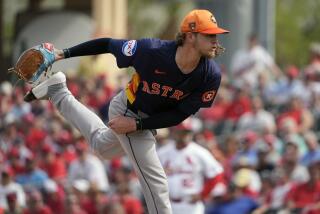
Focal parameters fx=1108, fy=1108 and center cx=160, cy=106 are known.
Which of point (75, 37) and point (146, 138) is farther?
point (75, 37)

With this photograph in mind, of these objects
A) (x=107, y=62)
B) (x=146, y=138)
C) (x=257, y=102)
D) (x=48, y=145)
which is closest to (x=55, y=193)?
(x=48, y=145)

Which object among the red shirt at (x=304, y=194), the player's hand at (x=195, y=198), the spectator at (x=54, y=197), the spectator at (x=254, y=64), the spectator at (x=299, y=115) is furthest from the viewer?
the spectator at (x=254, y=64)

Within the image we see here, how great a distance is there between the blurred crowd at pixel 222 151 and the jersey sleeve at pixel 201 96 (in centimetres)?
367

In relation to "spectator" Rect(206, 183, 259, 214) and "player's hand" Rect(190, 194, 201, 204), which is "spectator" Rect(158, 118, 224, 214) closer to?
"player's hand" Rect(190, 194, 201, 204)

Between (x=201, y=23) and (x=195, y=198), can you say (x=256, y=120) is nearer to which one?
(x=195, y=198)

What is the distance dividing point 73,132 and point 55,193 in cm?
212

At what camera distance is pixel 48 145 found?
53.3 feet

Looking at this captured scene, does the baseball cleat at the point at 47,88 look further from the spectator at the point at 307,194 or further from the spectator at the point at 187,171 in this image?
the spectator at the point at 307,194

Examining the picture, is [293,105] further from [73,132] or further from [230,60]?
[230,60]

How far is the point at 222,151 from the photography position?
16094mm

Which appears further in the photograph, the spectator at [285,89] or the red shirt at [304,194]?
the spectator at [285,89]

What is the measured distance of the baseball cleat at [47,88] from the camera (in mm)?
9742

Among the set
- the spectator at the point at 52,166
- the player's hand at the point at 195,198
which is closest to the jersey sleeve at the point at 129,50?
the player's hand at the point at 195,198

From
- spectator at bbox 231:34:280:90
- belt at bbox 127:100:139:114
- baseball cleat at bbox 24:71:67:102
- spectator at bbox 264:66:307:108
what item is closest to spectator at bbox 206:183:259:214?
belt at bbox 127:100:139:114
